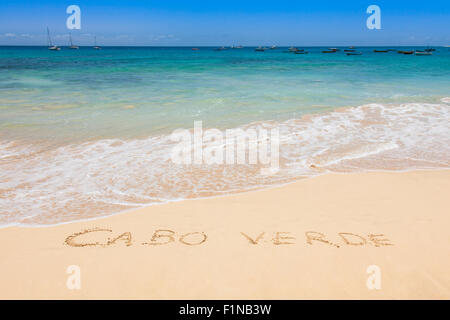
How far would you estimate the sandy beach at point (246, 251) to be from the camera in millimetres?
3275

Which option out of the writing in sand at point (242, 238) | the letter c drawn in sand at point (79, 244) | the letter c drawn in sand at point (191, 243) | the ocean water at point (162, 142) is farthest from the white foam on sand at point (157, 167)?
the letter c drawn in sand at point (191, 243)

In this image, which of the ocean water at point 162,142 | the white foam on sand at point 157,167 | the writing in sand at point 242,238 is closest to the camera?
the writing in sand at point 242,238

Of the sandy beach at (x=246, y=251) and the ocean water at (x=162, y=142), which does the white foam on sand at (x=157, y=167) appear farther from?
the sandy beach at (x=246, y=251)

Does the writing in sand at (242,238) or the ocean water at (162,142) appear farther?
the ocean water at (162,142)

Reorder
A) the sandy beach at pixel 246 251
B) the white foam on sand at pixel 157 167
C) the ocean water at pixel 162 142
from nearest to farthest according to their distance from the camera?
the sandy beach at pixel 246 251 < the white foam on sand at pixel 157 167 < the ocean water at pixel 162 142

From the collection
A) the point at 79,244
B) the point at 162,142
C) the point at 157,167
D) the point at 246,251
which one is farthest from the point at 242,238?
the point at 162,142

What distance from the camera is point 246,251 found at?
12.6 ft

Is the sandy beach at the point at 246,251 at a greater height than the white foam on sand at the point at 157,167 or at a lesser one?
lesser

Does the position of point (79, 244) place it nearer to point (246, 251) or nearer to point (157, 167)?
point (246, 251)

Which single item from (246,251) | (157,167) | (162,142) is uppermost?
(162,142)

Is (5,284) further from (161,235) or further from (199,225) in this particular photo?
(199,225)

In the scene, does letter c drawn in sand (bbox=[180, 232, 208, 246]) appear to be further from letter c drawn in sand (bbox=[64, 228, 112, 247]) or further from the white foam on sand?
the white foam on sand

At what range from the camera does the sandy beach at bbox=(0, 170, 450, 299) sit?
328 centimetres
